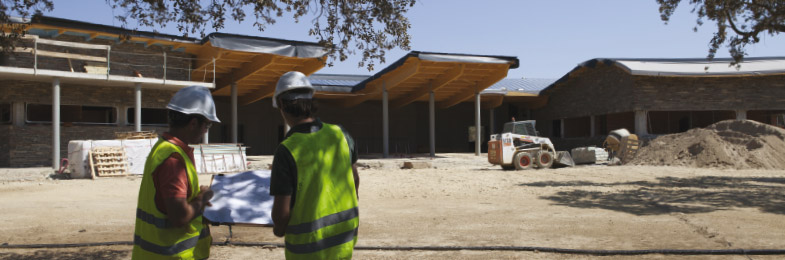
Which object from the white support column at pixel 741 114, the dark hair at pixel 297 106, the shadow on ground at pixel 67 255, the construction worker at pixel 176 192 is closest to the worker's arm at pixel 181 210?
the construction worker at pixel 176 192

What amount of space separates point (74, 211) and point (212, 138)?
2313cm

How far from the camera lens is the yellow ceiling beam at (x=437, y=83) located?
85.4 ft

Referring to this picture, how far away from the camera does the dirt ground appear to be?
6.05m

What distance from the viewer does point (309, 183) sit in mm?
2398

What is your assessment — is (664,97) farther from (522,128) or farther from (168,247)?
(168,247)

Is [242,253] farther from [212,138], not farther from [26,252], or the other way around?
[212,138]

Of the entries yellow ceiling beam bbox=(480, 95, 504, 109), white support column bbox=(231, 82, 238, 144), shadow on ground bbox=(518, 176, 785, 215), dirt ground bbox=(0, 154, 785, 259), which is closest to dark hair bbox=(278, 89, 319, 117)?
dirt ground bbox=(0, 154, 785, 259)

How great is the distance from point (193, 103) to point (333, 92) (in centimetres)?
2803

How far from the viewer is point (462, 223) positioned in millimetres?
7797

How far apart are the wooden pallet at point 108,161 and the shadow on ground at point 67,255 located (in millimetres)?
11671

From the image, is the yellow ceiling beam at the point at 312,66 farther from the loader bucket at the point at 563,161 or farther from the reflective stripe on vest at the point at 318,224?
the reflective stripe on vest at the point at 318,224

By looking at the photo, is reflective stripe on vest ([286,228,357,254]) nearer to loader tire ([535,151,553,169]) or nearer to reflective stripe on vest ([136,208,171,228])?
reflective stripe on vest ([136,208,171,228])

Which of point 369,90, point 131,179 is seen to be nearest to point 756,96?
point 369,90

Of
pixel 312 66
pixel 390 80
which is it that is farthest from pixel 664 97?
pixel 312 66
